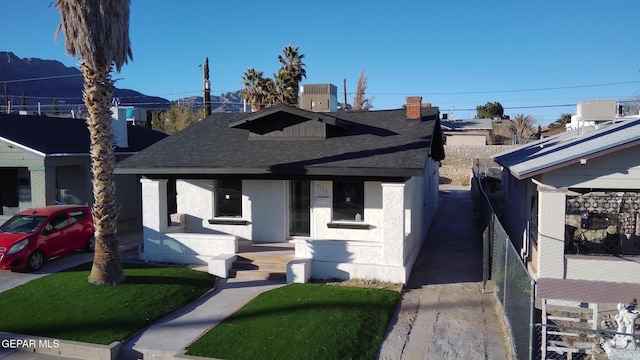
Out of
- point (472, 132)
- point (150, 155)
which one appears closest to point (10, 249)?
point (150, 155)

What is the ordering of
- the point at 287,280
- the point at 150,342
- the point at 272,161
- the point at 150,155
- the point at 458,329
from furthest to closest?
1. the point at 150,155
2. the point at 272,161
3. the point at 287,280
4. the point at 458,329
5. the point at 150,342

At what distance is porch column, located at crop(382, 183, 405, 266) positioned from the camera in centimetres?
1154

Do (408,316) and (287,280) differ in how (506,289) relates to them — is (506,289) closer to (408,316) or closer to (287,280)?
(408,316)

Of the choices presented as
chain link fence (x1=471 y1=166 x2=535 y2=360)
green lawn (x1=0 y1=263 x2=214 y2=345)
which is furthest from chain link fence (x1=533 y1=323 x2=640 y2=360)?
Answer: green lawn (x1=0 y1=263 x2=214 y2=345)

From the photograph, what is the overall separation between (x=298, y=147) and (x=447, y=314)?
6.43 m

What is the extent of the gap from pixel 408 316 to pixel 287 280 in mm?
3301

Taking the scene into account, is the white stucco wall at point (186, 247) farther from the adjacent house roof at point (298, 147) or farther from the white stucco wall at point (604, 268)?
Result: the white stucco wall at point (604, 268)

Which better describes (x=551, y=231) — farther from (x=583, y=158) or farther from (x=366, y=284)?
(x=366, y=284)

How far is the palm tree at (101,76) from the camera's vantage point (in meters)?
10.1

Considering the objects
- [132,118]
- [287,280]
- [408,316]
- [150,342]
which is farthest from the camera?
[132,118]

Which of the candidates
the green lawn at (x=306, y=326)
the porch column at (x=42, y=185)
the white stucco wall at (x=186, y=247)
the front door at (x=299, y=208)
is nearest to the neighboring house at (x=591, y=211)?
the green lawn at (x=306, y=326)

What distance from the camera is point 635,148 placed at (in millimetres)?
10055

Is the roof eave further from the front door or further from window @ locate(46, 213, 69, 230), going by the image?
window @ locate(46, 213, 69, 230)

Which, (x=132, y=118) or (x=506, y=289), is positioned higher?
(x=132, y=118)
